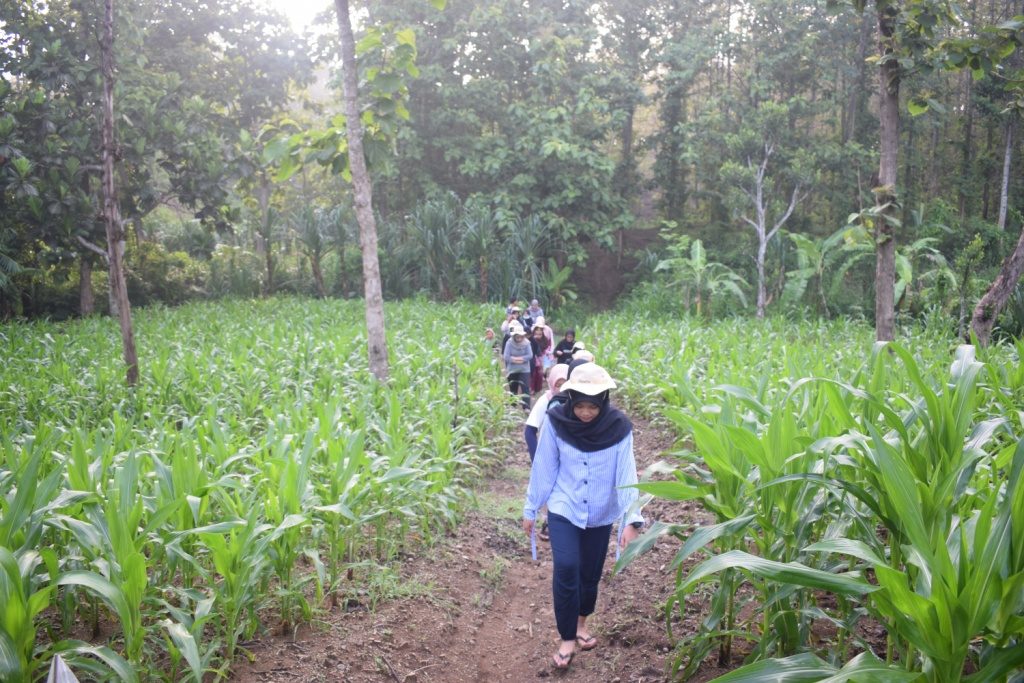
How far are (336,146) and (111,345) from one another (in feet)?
21.0

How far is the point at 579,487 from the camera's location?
3.84m

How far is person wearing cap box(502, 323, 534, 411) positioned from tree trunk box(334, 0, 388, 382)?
1567 mm

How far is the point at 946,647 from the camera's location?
85.5 inches

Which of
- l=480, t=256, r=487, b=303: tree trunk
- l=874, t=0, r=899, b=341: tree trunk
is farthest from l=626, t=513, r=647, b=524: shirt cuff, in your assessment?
l=480, t=256, r=487, b=303: tree trunk

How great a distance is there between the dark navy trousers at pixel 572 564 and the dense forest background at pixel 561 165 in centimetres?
1421

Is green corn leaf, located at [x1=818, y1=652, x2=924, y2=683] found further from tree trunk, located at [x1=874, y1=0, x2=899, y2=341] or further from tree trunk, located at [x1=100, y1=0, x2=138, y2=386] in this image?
tree trunk, located at [x1=100, y1=0, x2=138, y2=386]

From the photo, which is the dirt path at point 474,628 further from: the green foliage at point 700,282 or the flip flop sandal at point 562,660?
the green foliage at point 700,282

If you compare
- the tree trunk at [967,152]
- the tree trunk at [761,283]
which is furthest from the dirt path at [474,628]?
the tree trunk at [967,152]

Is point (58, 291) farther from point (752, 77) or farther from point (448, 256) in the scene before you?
point (752, 77)

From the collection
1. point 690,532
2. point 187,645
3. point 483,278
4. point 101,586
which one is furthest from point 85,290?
point 690,532

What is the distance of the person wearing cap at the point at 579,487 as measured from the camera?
3812mm

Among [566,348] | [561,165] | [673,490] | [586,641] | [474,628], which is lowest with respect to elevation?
[474,628]

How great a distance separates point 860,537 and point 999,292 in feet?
15.1

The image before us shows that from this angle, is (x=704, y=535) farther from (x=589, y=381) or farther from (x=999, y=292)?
(x=999, y=292)
